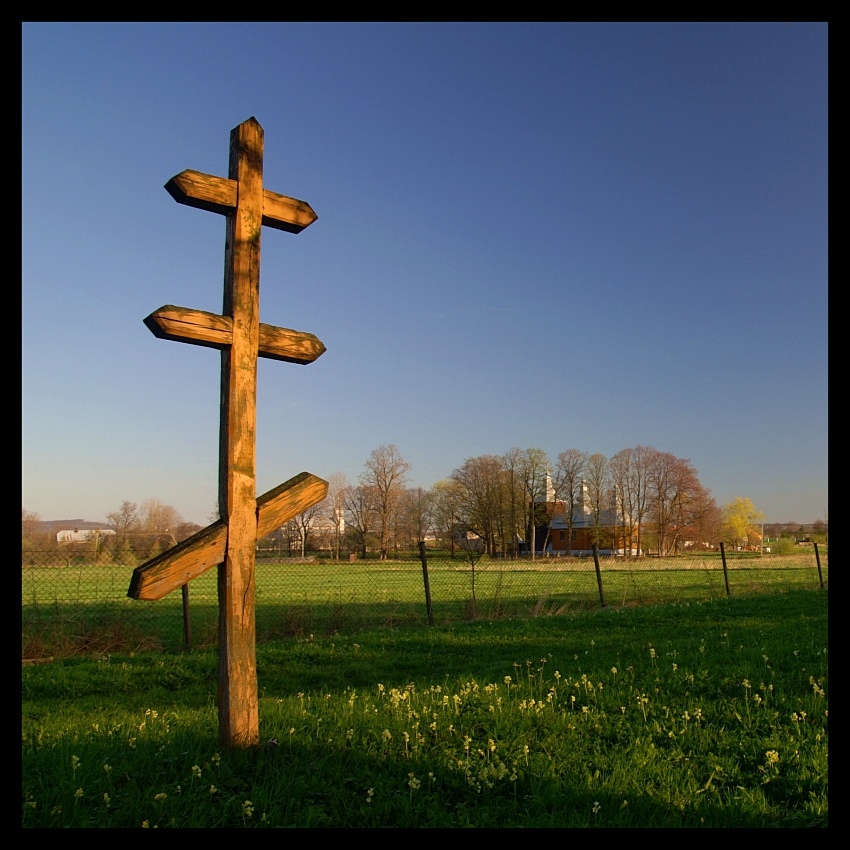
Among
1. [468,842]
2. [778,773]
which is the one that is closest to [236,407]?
[468,842]

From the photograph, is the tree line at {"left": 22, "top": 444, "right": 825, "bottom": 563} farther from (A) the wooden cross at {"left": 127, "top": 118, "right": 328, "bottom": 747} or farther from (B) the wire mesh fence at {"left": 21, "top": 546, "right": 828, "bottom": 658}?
(A) the wooden cross at {"left": 127, "top": 118, "right": 328, "bottom": 747}

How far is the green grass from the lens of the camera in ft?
12.6

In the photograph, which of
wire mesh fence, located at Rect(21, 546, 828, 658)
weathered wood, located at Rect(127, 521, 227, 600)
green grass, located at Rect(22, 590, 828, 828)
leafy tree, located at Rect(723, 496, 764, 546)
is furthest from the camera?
leafy tree, located at Rect(723, 496, 764, 546)

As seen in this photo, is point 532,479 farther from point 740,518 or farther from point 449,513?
point 740,518

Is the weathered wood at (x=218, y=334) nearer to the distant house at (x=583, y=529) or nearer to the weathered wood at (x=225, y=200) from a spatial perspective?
the weathered wood at (x=225, y=200)

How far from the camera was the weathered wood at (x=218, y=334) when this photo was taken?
178 inches

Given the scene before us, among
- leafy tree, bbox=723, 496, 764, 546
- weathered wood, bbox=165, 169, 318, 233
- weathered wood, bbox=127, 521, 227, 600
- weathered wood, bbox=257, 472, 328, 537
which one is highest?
weathered wood, bbox=165, 169, 318, 233

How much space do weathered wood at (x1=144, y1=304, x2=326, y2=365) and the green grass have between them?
2804mm

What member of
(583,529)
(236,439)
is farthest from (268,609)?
(583,529)

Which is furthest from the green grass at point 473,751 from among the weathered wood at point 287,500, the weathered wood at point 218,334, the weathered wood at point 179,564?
the weathered wood at point 218,334

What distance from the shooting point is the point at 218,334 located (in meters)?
4.76

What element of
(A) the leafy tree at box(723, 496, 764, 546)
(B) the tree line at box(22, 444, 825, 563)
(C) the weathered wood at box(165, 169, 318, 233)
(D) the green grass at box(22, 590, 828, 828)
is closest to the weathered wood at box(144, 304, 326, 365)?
(C) the weathered wood at box(165, 169, 318, 233)
